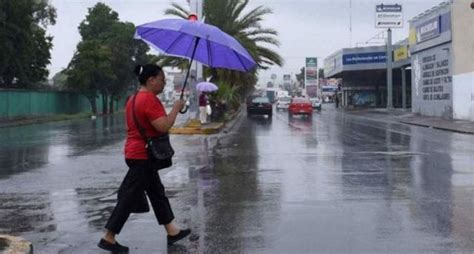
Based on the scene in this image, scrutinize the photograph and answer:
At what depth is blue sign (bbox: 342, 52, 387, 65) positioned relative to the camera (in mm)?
→ 61656

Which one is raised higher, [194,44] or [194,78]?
[194,78]

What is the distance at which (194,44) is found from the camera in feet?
27.8

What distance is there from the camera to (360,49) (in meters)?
62.5

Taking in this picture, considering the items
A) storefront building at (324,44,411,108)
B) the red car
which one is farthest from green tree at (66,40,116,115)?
storefront building at (324,44,411,108)

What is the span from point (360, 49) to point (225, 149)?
46.0 meters

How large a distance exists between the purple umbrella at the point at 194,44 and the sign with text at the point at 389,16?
50.5 meters

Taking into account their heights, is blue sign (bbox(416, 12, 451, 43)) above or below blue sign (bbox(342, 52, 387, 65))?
above

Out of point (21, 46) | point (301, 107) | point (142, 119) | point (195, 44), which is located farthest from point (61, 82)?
point (142, 119)

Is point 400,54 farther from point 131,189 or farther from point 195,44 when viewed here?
point 131,189

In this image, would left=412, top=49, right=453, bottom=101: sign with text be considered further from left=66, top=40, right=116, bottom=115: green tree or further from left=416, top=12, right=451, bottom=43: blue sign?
left=66, top=40, right=116, bottom=115: green tree

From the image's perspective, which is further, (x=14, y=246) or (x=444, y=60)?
(x=444, y=60)

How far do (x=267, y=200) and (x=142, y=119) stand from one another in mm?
3543

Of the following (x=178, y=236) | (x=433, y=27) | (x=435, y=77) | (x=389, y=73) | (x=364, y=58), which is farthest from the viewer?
(x=364, y=58)

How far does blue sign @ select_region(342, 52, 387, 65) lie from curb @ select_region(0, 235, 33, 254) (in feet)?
188
